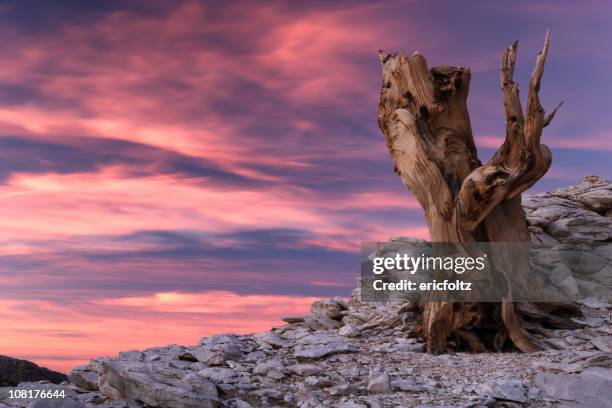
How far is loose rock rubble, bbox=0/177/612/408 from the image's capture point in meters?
12.4

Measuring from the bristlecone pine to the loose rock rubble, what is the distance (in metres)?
0.80

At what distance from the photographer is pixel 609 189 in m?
27.0

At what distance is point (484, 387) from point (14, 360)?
1112cm

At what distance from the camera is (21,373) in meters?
15.2

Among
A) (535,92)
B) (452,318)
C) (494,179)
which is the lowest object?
(452,318)

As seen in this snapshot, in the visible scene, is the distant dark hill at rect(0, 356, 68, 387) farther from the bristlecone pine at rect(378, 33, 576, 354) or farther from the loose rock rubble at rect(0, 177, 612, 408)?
the bristlecone pine at rect(378, 33, 576, 354)

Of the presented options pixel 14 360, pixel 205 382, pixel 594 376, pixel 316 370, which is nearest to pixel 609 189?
pixel 594 376

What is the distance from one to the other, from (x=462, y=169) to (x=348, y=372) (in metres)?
6.67

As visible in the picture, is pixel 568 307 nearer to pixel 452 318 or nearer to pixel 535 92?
pixel 452 318

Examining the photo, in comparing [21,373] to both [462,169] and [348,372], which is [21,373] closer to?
[348,372]

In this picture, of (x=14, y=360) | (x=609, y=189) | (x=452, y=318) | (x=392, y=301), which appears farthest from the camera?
(x=609, y=189)

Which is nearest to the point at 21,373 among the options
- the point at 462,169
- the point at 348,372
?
the point at 348,372

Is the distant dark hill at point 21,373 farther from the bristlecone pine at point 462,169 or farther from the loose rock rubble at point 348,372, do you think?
the bristlecone pine at point 462,169

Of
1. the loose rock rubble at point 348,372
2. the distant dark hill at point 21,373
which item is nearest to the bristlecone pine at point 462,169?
the loose rock rubble at point 348,372
